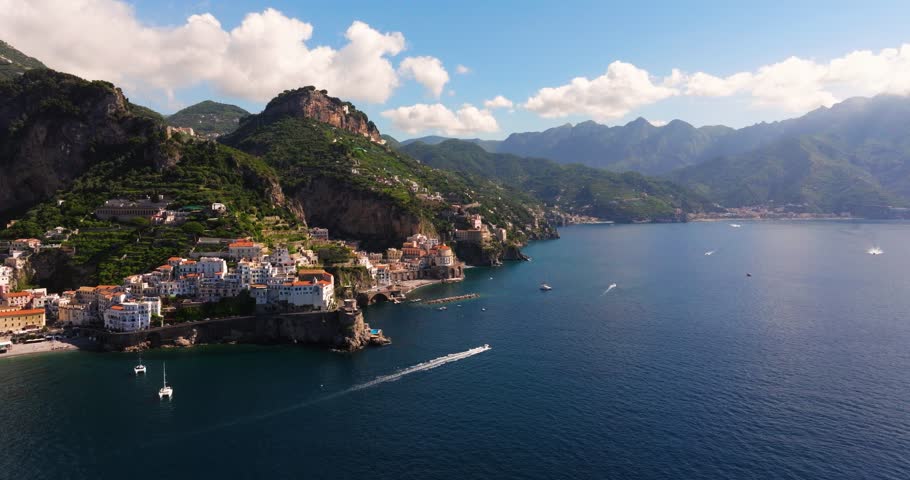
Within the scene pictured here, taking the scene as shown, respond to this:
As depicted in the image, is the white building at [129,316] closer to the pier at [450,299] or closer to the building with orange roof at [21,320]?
the building with orange roof at [21,320]

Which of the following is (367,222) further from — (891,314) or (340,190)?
(891,314)

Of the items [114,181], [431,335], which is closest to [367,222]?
[114,181]

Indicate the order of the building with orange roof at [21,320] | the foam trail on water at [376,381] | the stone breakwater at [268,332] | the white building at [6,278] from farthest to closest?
the white building at [6,278]
the building with orange roof at [21,320]
the stone breakwater at [268,332]
the foam trail on water at [376,381]

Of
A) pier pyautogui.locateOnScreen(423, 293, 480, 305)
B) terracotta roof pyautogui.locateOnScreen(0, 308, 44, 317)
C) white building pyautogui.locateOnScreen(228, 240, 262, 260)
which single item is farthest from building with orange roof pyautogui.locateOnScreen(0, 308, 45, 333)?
pier pyautogui.locateOnScreen(423, 293, 480, 305)

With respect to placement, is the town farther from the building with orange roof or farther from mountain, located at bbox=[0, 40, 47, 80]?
mountain, located at bbox=[0, 40, 47, 80]

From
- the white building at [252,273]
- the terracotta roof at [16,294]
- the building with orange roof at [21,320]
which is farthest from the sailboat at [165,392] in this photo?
the terracotta roof at [16,294]

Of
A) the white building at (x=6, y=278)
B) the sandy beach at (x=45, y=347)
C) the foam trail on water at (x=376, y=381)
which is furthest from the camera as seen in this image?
the white building at (x=6, y=278)
